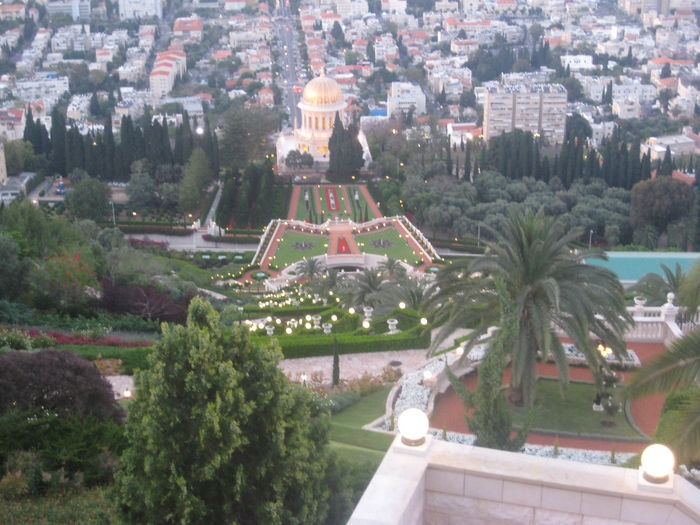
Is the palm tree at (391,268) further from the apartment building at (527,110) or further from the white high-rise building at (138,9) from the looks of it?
the white high-rise building at (138,9)

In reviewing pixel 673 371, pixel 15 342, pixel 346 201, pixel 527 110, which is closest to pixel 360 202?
pixel 346 201

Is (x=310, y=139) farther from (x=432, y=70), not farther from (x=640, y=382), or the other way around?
(x=640, y=382)

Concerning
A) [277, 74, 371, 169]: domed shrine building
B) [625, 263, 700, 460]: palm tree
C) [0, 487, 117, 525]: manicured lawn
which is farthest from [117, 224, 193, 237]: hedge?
[625, 263, 700, 460]: palm tree

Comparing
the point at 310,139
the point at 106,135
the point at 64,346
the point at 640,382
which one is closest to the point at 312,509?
the point at 640,382

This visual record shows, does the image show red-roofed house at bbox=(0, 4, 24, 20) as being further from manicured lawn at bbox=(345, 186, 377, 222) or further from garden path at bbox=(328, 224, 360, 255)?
garden path at bbox=(328, 224, 360, 255)

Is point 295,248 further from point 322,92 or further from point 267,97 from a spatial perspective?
point 267,97

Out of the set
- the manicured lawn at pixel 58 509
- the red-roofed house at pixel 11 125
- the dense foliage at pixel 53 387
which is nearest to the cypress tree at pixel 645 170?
the dense foliage at pixel 53 387
